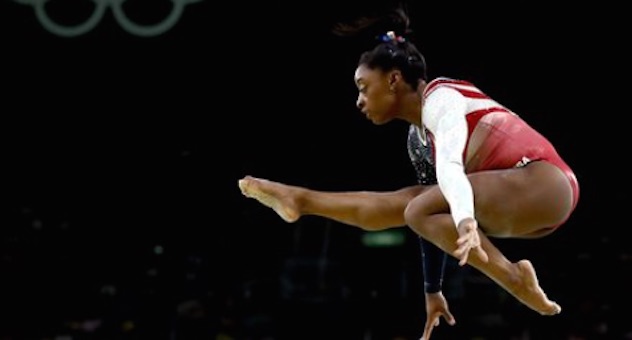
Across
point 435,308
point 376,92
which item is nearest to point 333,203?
point 376,92

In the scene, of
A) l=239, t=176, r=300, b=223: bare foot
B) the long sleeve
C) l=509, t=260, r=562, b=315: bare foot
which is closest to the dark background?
l=239, t=176, r=300, b=223: bare foot

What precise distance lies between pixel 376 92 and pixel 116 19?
3.48 meters

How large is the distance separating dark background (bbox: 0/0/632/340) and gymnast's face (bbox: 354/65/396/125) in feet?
10.4

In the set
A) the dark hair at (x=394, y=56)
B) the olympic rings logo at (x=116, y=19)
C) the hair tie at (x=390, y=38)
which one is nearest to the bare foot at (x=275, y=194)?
the dark hair at (x=394, y=56)

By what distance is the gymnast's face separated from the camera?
13.5 ft

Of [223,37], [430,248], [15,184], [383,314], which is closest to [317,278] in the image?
[383,314]

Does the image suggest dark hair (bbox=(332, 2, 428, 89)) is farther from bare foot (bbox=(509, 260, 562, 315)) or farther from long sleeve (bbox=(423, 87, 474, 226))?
bare foot (bbox=(509, 260, 562, 315))

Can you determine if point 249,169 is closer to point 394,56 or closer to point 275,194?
point 275,194

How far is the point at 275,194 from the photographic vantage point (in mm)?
4258

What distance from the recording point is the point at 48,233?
27.2 ft

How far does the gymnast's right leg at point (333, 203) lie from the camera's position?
14.0 ft

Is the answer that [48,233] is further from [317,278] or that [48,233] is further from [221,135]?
[317,278]

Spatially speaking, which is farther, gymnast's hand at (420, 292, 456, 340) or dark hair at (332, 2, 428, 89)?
gymnast's hand at (420, 292, 456, 340)

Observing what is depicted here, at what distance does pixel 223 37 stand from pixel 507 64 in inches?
76.9
